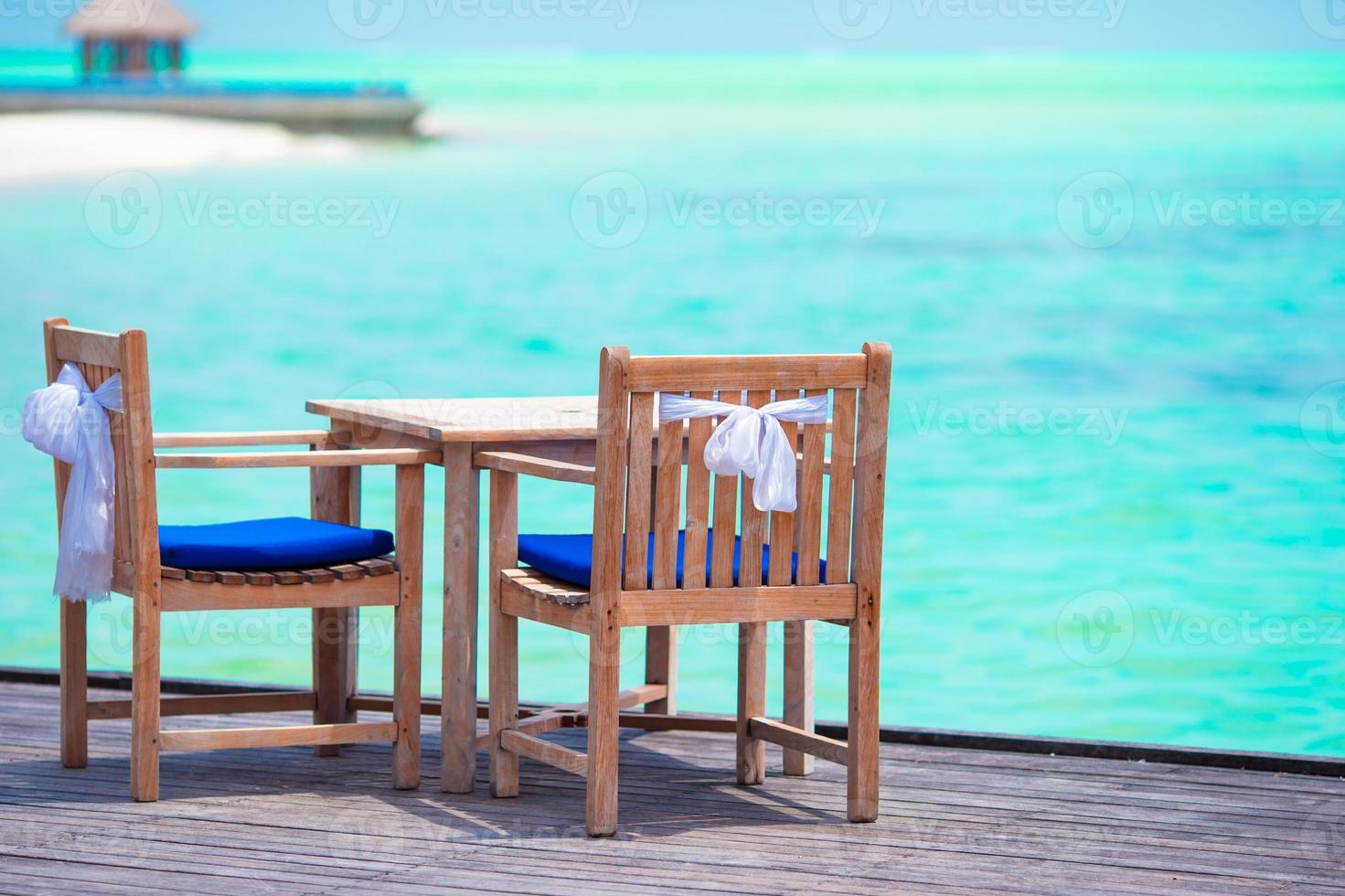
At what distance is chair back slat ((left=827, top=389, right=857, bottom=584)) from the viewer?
11.3 feet

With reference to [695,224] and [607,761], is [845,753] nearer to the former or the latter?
[607,761]

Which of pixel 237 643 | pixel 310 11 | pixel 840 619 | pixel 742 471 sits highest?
pixel 310 11

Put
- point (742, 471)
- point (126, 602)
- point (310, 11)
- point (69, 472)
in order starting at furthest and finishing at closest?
1. point (310, 11)
2. point (126, 602)
3. point (69, 472)
4. point (742, 471)

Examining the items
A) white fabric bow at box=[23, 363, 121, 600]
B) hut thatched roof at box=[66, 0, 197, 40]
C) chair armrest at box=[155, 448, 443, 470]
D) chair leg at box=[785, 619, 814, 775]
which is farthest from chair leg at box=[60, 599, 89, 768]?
hut thatched roof at box=[66, 0, 197, 40]

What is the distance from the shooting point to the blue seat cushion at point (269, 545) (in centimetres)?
356

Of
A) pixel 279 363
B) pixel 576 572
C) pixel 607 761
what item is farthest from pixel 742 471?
pixel 279 363

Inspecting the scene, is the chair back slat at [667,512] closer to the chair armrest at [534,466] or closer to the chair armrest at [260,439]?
the chair armrest at [534,466]

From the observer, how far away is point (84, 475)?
3650mm

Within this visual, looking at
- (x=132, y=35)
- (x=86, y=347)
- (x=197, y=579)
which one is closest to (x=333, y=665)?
(x=197, y=579)

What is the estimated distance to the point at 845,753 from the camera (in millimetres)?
3561

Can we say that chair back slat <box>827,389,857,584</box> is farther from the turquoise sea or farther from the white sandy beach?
the white sandy beach

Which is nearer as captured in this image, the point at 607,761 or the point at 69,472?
the point at 607,761

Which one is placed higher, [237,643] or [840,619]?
[840,619]

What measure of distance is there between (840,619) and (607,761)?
1.83 feet
